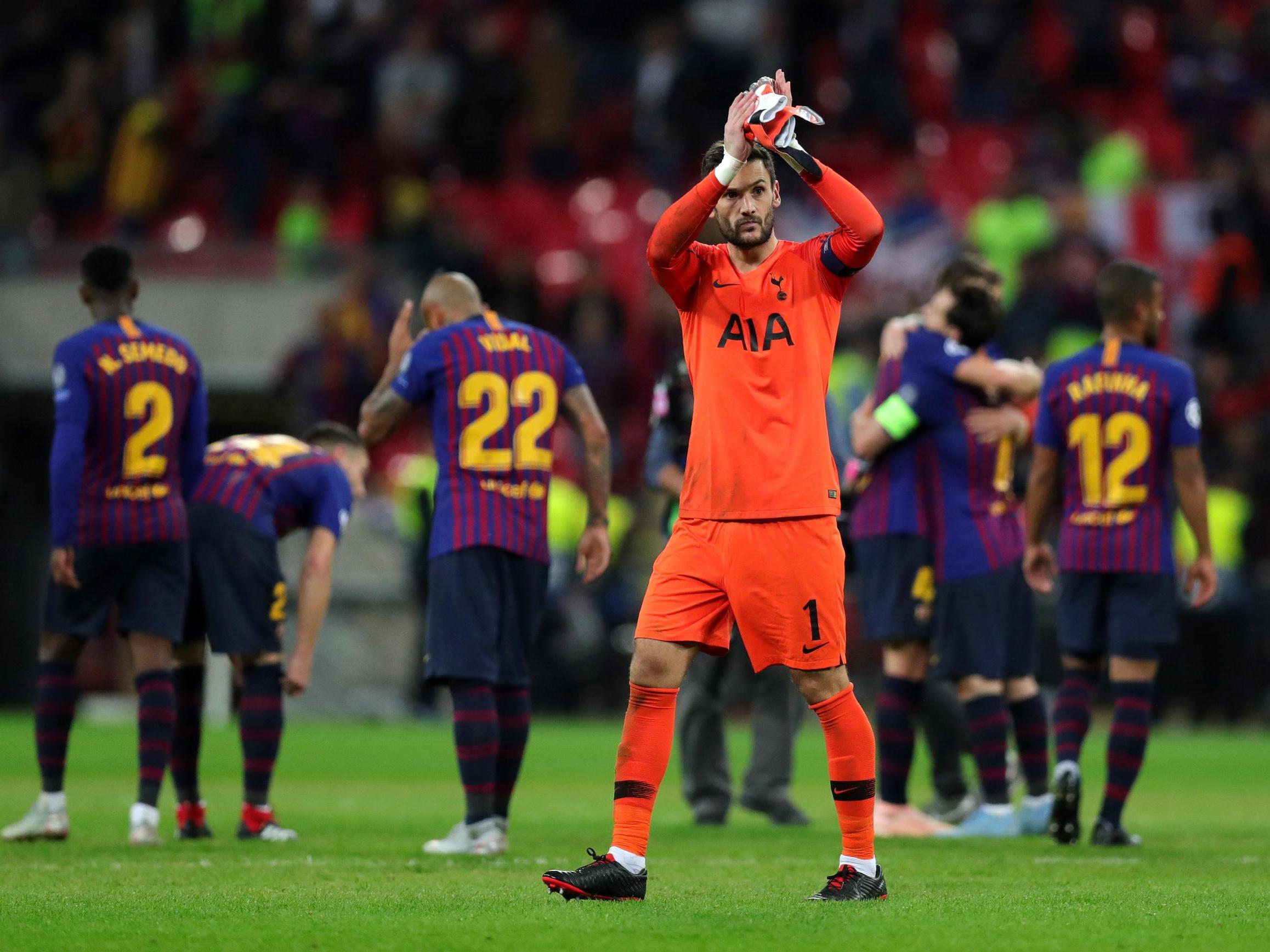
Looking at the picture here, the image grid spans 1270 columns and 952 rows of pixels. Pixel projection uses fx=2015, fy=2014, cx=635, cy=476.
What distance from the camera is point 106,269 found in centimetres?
831

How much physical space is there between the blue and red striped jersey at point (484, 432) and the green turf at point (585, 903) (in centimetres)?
126

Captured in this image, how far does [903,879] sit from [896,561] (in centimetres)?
231

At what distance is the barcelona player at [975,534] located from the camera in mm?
8602

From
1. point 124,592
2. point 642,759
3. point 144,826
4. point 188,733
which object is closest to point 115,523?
point 124,592

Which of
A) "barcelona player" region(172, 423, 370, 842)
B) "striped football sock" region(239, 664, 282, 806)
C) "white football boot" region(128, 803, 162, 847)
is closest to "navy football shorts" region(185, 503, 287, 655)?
"barcelona player" region(172, 423, 370, 842)

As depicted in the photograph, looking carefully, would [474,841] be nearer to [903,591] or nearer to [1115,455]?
[903,591]

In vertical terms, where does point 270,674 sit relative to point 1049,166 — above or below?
below

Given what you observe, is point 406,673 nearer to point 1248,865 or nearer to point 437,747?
point 437,747

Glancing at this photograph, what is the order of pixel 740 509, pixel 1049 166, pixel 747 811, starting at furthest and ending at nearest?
pixel 1049 166 → pixel 747 811 → pixel 740 509

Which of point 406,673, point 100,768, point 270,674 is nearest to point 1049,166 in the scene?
point 406,673

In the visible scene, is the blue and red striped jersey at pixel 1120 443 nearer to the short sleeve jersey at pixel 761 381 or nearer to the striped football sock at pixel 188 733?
the short sleeve jersey at pixel 761 381

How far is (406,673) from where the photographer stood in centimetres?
1831

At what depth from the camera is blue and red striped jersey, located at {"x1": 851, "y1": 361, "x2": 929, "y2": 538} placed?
8836mm

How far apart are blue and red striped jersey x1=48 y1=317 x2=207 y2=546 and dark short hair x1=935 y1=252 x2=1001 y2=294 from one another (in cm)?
334
